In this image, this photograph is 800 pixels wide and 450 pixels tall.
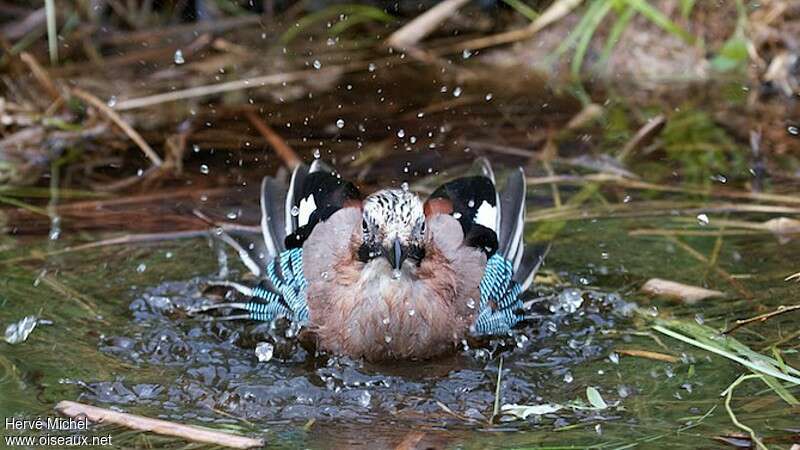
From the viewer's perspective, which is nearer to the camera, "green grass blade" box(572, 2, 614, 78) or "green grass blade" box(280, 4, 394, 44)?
"green grass blade" box(572, 2, 614, 78)

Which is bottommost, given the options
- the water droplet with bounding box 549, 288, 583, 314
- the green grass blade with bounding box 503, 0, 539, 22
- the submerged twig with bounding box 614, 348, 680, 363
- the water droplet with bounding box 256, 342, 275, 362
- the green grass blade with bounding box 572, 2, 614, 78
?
the submerged twig with bounding box 614, 348, 680, 363

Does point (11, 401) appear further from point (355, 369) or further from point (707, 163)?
point (707, 163)

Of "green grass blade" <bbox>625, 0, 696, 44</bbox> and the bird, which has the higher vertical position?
"green grass blade" <bbox>625, 0, 696, 44</bbox>

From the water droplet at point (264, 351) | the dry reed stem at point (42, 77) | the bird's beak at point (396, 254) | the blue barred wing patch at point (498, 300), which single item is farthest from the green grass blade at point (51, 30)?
the bird's beak at point (396, 254)

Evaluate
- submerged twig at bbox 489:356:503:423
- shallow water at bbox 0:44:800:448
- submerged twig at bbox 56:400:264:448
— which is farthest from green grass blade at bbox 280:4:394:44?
submerged twig at bbox 56:400:264:448

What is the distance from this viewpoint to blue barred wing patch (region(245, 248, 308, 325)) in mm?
5973

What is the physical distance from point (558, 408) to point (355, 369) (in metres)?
0.94

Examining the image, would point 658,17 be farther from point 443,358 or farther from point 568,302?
point 443,358

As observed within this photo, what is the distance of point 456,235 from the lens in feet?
20.4

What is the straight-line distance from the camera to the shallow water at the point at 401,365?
4.84 metres

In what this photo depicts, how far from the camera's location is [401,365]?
18.4 feet

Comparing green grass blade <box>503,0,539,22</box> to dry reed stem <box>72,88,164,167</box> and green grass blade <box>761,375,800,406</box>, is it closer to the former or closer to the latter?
dry reed stem <box>72,88,164,167</box>

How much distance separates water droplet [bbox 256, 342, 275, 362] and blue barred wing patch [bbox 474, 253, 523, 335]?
0.88 metres

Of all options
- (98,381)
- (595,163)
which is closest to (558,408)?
(98,381)
